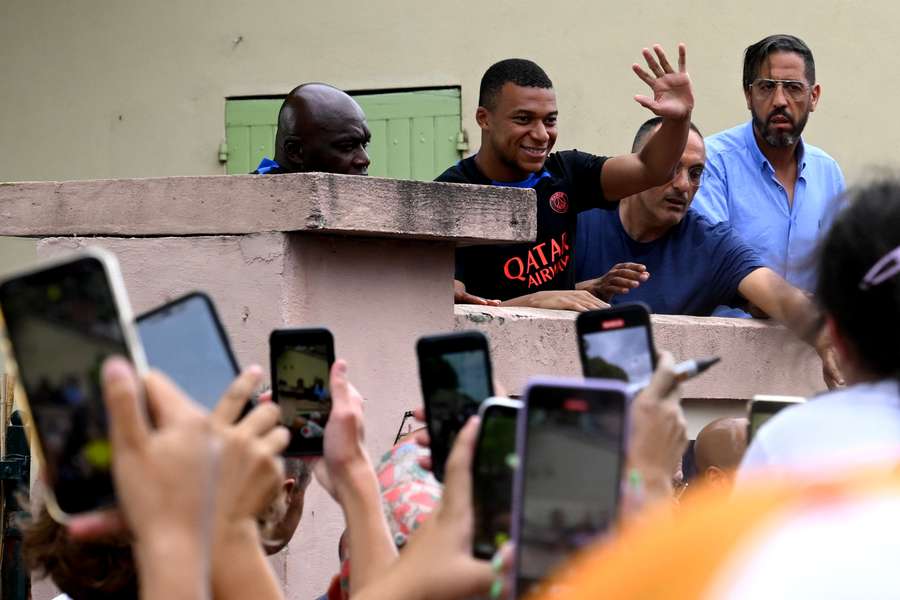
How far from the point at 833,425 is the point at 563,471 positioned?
0.36 meters

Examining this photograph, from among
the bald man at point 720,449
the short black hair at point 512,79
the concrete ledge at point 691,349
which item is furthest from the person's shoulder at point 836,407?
the short black hair at point 512,79

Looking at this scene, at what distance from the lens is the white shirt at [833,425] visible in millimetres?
1717

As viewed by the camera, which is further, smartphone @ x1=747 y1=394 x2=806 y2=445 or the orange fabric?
smartphone @ x1=747 y1=394 x2=806 y2=445

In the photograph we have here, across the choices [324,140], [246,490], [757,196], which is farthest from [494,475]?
[757,196]

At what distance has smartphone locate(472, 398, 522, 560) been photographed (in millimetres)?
1810

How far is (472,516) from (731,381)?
3064mm

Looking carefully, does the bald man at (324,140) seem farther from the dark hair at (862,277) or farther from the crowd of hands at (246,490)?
the dark hair at (862,277)

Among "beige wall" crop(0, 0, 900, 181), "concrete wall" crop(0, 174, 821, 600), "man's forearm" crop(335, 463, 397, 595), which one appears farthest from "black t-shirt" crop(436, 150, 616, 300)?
"beige wall" crop(0, 0, 900, 181)

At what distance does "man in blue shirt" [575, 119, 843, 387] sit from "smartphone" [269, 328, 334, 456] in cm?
257

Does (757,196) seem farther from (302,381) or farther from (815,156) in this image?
(302,381)

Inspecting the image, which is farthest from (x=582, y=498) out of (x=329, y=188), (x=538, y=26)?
(x=538, y=26)

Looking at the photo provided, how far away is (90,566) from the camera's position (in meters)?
2.23

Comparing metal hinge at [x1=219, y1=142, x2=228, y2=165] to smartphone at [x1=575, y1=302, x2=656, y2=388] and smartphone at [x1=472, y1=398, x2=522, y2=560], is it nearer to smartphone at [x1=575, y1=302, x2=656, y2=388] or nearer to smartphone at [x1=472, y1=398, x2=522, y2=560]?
smartphone at [x1=575, y1=302, x2=656, y2=388]

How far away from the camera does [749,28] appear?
7605 mm
